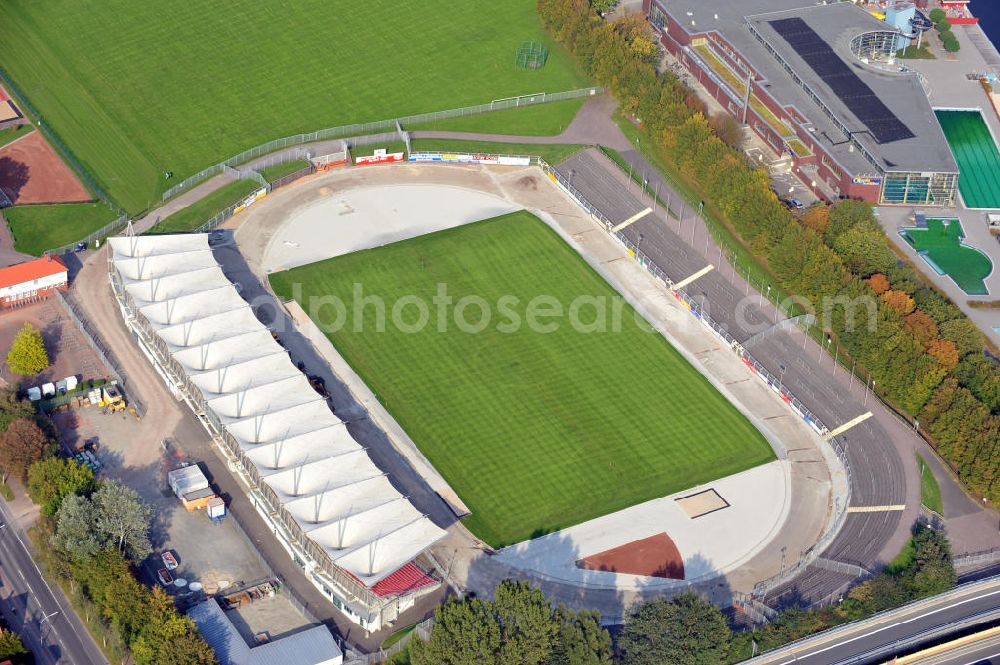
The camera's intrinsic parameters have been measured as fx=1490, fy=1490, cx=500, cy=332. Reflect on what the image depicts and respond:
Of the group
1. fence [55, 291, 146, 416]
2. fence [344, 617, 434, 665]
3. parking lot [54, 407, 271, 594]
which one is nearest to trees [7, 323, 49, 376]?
fence [55, 291, 146, 416]

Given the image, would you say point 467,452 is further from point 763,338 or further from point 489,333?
point 763,338

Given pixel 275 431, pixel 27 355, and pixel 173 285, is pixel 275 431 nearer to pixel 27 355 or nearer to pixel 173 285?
pixel 173 285

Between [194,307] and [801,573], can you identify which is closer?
[801,573]

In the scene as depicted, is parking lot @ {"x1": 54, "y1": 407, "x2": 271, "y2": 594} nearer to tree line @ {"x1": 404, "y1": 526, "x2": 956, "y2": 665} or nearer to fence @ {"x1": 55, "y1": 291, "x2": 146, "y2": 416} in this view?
fence @ {"x1": 55, "y1": 291, "x2": 146, "y2": 416}

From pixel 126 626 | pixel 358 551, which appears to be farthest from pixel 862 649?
pixel 126 626

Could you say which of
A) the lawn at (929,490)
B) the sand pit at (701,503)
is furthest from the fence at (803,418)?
the sand pit at (701,503)

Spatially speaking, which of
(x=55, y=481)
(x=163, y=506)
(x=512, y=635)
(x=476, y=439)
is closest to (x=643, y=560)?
(x=512, y=635)

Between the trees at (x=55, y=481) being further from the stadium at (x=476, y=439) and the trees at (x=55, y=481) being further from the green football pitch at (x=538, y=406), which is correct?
the green football pitch at (x=538, y=406)
